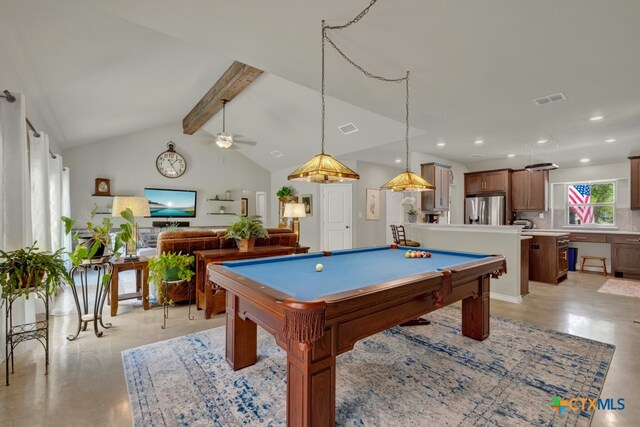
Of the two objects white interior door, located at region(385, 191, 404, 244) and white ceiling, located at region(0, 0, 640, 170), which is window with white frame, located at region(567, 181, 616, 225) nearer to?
white ceiling, located at region(0, 0, 640, 170)

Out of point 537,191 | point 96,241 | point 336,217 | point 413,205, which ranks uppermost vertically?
point 537,191

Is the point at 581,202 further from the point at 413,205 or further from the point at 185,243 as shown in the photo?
the point at 185,243

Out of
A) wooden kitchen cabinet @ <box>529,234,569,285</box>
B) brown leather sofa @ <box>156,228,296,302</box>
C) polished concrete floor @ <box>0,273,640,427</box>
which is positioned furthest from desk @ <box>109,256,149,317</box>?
wooden kitchen cabinet @ <box>529,234,569,285</box>

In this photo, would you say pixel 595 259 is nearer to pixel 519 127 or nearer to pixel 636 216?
pixel 636 216

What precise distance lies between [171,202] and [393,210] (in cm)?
616

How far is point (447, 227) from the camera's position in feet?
16.9

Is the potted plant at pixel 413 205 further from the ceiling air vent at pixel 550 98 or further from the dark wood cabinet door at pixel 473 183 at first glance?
the ceiling air vent at pixel 550 98

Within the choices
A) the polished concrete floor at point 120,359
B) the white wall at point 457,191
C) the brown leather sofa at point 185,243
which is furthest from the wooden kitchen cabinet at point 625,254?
the brown leather sofa at point 185,243

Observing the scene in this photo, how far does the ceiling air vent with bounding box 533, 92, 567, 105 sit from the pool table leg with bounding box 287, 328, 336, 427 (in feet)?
12.5

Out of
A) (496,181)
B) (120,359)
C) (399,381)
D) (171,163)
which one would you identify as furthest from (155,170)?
(496,181)

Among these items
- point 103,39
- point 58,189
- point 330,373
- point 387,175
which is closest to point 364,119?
point 387,175

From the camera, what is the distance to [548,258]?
17.3ft

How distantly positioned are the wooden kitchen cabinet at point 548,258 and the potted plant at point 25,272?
6.82 meters

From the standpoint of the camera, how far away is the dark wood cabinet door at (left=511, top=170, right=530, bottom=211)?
7000 millimetres
